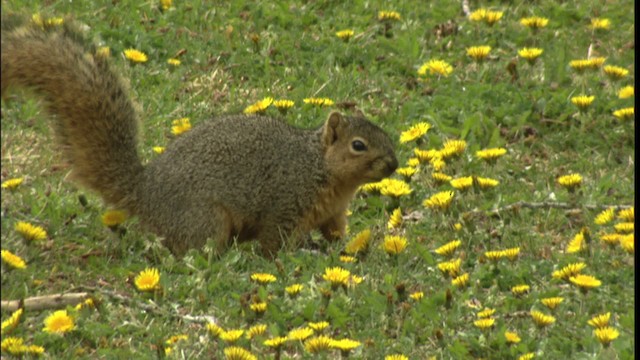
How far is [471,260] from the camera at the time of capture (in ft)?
20.9

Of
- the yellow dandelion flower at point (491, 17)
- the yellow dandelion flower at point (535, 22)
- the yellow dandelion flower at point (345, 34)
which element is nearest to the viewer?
the yellow dandelion flower at point (345, 34)

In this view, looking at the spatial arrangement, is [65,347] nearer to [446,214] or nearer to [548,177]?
[446,214]

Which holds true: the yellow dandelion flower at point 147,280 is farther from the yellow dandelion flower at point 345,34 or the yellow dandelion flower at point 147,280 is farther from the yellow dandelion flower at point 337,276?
the yellow dandelion flower at point 345,34

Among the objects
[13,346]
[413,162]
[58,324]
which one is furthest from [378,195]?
[13,346]

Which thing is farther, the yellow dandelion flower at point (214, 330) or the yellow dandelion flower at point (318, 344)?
the yellow dandelion flower at point (214, 330)

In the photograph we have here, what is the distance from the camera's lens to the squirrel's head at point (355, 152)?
667cm

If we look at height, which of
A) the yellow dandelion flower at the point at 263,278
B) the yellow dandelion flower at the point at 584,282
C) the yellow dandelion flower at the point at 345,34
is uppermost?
the yellow dandelion flower at the point at 263,278

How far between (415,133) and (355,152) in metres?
0.88

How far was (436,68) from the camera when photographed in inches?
340

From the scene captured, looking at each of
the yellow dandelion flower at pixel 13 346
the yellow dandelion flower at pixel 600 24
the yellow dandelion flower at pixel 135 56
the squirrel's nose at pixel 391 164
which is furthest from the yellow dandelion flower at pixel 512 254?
the yellow dandelion flower at pixel 600 24

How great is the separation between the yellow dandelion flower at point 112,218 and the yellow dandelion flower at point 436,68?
2.85 metres

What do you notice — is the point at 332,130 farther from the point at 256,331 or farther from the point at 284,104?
the point at 256,331

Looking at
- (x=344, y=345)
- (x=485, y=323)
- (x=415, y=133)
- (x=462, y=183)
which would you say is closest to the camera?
(x=344, y=345)

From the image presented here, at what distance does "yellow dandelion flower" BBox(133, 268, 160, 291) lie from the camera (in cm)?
569
